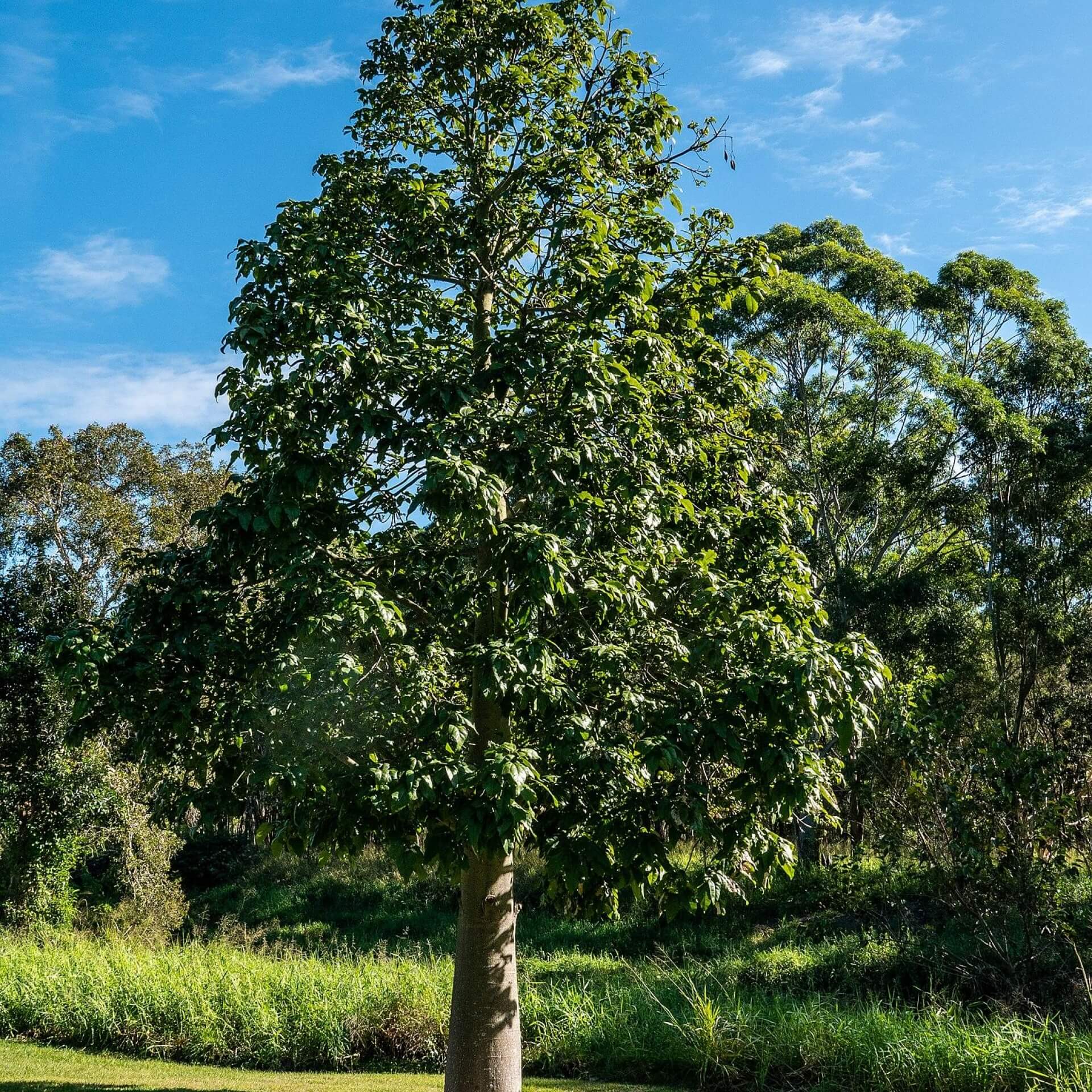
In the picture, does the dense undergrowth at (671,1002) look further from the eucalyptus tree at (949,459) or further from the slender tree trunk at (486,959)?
the eucalyptus tree at (949,459)

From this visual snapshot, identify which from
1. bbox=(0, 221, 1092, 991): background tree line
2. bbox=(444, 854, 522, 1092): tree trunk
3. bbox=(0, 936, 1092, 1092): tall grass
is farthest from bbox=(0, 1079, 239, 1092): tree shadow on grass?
bbox=(0, 221, 1092, 991): background tree line

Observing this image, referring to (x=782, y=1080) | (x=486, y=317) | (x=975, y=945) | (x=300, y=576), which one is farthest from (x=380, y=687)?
(x=975, y=945)

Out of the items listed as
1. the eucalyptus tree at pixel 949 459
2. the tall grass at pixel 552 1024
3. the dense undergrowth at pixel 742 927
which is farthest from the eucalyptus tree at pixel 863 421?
the tall grass at pixel 552 1024

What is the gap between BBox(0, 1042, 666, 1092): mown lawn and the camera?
9.11 m

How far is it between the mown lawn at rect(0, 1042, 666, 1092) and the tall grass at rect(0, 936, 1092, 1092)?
1.63 feet

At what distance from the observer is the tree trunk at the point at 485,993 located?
745cm

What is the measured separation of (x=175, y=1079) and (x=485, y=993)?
13.8ft

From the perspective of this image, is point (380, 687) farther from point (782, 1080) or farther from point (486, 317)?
point (782, 1080)

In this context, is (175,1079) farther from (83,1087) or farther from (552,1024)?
(552,1024)

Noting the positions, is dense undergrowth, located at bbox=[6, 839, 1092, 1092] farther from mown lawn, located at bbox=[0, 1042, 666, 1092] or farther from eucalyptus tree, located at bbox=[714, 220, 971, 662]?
eucalyptus tree, located at bbox=[714, 220, 971, 662]

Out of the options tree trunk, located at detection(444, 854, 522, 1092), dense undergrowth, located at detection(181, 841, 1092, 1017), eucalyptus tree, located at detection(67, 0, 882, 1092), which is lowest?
dense undergrowth, located at detection(181, 841, 1092, 1017)

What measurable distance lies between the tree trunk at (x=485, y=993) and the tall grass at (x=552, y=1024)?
242 centimetres

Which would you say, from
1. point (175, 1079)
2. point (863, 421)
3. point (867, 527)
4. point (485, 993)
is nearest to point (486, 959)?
point (485, 993)

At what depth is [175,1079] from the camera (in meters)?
9.68
